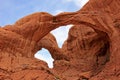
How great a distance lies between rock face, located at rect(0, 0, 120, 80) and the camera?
2280 cm

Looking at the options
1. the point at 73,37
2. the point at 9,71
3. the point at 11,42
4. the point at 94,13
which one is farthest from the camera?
the point at 73,37

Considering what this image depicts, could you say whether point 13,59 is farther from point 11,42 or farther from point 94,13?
point 94,13

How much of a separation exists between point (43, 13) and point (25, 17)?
5.20ft

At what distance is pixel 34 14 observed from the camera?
25844 millimetres

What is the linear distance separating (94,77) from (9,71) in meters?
6.66

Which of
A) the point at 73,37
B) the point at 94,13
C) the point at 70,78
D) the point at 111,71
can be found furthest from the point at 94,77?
the point at 73,37

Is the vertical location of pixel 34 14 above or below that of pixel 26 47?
above

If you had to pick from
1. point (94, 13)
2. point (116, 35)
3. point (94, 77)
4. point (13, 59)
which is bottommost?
point (94, 77)

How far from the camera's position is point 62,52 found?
104 ft

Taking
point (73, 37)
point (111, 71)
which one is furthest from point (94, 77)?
point (73, 37)

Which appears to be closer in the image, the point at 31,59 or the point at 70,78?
the point at 31,59

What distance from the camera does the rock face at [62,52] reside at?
74.8 ft

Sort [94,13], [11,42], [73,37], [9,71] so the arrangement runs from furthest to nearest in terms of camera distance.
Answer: [73,37] < [94,13] < [11,42] < [9,71]

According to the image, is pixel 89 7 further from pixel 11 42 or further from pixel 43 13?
pixel 11 42
